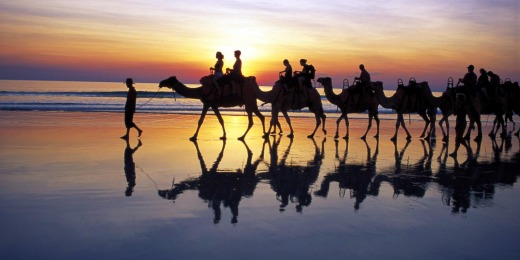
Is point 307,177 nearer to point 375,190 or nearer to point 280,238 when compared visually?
point 375,190

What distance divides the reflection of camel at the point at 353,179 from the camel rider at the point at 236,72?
5090mm

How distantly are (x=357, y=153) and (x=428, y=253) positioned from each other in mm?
8316

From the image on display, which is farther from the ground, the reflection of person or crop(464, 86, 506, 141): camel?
crop(464, 86, 506, 141): camel

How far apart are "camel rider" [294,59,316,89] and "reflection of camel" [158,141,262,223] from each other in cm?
748

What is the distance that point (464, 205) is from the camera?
780cm

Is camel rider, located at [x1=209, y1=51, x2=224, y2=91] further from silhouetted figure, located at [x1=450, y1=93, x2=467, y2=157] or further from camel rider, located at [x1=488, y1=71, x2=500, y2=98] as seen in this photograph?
camel rider, located at [x1=488, y1=71, x2=500, y2=98]

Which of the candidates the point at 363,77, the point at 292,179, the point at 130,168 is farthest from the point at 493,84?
the point at 130,168

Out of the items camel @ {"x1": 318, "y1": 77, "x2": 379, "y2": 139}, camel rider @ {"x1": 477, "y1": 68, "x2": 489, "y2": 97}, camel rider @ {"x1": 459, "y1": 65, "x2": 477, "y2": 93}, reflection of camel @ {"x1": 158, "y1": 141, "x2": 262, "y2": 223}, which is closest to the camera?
reflection of camel @ {"x1": 158, "y1": 141, "x2": 262, "y2": 223}

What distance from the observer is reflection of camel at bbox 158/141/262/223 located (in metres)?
7.51

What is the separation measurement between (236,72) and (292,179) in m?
7.61

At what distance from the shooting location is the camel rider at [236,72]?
651 inches

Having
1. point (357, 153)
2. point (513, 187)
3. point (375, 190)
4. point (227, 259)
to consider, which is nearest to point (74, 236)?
point (227, 259)

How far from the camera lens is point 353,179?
9.81 m

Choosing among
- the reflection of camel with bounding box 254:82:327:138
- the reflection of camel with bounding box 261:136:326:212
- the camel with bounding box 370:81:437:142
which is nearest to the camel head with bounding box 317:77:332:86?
the reflection of camel with bounding box 254:82:327:138
